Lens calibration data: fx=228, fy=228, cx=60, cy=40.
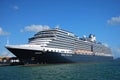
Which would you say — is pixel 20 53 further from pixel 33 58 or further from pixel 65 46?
pixel 65 46

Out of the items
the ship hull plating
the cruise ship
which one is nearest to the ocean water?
the ship hull plating

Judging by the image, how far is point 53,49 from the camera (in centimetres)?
7100

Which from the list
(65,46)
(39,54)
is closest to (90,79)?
(39,54)

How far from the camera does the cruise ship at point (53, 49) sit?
216ft

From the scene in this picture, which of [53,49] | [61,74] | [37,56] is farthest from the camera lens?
[53,49]

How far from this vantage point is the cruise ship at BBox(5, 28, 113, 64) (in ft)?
216

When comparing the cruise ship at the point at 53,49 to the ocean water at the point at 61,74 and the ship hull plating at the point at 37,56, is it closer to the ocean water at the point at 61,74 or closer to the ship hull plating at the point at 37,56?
the ship hull plating at the point at 37,56

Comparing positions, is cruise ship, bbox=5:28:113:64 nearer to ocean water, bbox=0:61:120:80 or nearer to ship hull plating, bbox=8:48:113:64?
ship hull plating, bbox=8:48:113:64

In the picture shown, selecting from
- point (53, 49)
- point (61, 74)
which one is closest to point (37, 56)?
point (53, 49)

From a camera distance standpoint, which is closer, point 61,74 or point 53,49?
point 61,74

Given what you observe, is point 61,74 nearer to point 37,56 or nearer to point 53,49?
point 37,56

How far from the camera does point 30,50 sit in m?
65.3

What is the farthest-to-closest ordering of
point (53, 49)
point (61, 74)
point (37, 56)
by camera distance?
1. point (53, 49)
2. point (37, 56)
3. point (61, 74)

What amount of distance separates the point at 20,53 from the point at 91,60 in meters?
42.5
